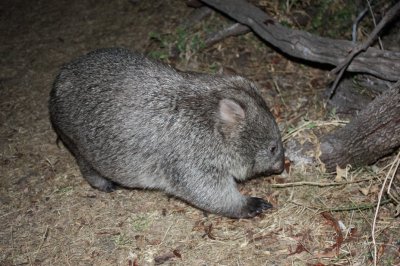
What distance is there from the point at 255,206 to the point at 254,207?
0.02m

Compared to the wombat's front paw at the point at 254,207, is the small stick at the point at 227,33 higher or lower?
higher

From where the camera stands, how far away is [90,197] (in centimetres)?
521

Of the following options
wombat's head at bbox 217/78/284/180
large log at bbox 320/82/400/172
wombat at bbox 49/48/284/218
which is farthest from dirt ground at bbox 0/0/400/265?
wombat's head at bbox 217/78/284/180

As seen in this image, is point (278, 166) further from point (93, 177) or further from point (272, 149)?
point (93, 177)

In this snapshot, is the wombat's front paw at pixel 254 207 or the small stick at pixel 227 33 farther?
the small stick at pixel 227 33

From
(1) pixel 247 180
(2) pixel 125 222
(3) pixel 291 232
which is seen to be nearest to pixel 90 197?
(2) pixel 125 222

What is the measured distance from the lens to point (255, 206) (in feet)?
15.7

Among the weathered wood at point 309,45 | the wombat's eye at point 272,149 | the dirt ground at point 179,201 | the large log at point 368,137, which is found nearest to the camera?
the large log at point 368,137

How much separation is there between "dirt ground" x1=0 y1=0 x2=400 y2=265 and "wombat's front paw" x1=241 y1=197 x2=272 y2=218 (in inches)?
3.4

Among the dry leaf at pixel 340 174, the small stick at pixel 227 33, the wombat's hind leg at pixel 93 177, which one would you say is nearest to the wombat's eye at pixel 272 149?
the dry leaf at pixel 340 174

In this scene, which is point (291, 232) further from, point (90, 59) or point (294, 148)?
point (90, 59)

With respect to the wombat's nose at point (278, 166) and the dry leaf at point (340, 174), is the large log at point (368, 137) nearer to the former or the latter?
the dry leaf at point (340, 174)

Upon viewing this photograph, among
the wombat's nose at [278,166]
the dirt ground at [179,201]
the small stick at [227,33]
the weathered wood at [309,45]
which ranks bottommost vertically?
the dirt ground at [179,201]

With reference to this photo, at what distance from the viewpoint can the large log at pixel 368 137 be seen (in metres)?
4.31
